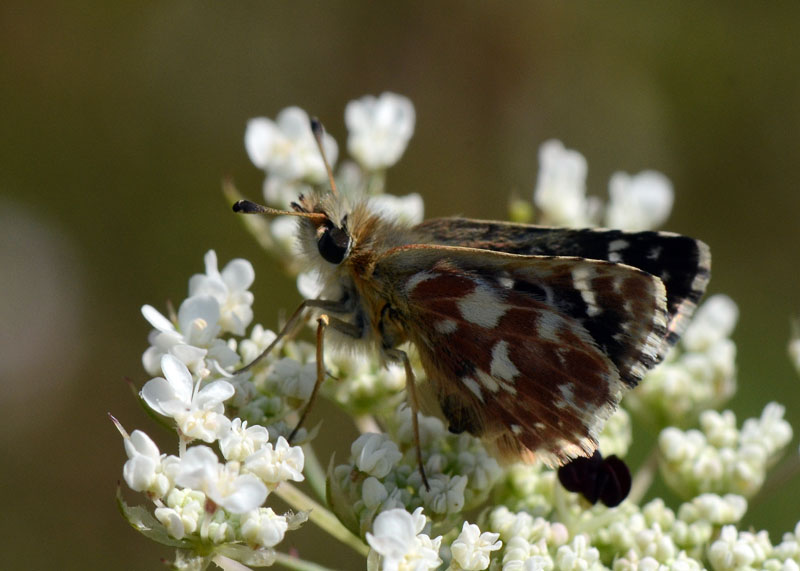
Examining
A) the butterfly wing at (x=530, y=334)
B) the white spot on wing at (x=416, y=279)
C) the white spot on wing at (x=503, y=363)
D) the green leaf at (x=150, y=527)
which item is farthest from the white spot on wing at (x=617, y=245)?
the green leaf at (x=150, y=527)

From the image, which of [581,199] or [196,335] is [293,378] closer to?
[196,335]

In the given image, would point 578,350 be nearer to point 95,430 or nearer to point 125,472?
point 125,472

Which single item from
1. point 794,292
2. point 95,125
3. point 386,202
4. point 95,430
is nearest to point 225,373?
point 386,202

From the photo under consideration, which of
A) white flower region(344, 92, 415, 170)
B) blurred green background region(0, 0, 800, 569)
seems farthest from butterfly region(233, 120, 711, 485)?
blurred green background region(0, 0, 800, 569)

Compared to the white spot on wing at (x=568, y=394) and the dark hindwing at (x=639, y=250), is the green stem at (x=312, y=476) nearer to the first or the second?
the dark hindwing at (x=639, y=250)

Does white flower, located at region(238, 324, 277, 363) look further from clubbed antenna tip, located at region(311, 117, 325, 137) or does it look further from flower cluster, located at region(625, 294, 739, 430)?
flower cluster, located at region(625, 294, 739, 430)

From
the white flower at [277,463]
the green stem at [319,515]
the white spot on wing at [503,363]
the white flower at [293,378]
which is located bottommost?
the green stem at [319,515]

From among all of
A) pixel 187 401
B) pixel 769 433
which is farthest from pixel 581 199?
pixel 187 401
